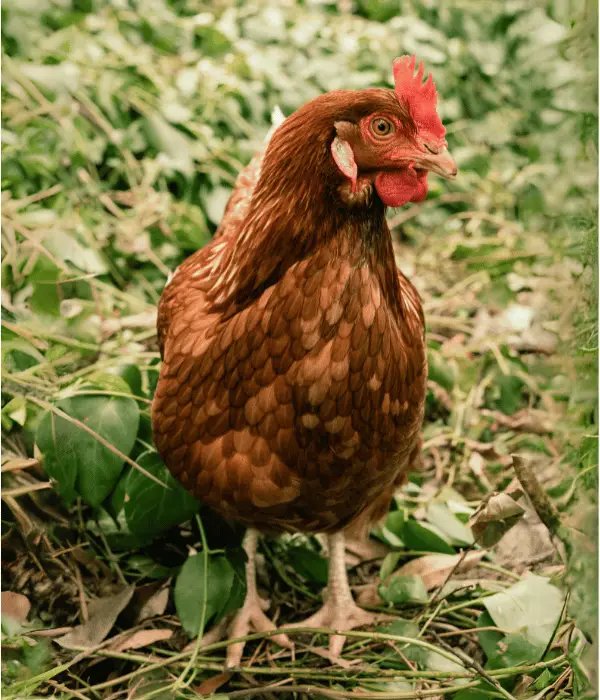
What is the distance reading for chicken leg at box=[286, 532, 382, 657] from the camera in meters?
1.61

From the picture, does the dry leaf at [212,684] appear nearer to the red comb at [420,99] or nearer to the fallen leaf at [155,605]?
the fallen leaf at [155,605]

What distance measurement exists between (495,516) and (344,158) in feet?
2.08

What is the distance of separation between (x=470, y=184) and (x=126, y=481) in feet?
6.65

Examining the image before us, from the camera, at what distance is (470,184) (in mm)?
3057

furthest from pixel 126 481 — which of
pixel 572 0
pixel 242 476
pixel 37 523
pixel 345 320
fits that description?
pixel 572 0

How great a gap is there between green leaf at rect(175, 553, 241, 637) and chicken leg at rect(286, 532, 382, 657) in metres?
0.19

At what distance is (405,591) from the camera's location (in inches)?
62.8

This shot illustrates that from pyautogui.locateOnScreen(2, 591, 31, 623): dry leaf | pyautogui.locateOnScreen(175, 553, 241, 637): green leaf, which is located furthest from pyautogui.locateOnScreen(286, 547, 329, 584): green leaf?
pyautogui.locateOnScreen(2, 591, 31, 623): dry leaf

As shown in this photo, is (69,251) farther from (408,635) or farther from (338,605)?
(408,635)

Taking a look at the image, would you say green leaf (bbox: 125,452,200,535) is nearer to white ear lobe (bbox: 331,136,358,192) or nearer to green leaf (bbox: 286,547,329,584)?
green leaf (bbox: 286,547,329,584)

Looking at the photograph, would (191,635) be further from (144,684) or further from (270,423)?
(270,423)

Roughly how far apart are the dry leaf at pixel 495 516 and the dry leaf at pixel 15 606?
835 mm

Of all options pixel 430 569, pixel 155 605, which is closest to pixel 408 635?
pixel 430 569

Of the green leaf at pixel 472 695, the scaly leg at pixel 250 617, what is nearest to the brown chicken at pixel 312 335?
the scaly leg at pixel 250 617
